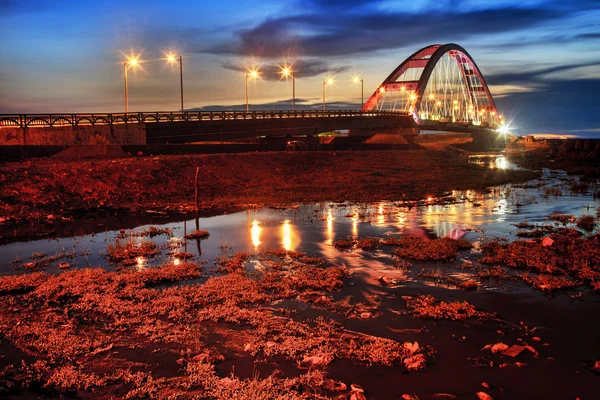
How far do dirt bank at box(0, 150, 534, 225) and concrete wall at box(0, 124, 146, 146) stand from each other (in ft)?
27.1

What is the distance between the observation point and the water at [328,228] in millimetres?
16578

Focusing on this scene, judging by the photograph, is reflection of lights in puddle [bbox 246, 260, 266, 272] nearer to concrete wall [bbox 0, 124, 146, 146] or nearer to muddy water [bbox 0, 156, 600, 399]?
muddy water [bbox 0, 156, 600, 399]

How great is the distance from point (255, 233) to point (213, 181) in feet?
50.8

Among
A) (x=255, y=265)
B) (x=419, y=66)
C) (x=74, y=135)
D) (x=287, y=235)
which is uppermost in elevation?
(x=419, y=66)

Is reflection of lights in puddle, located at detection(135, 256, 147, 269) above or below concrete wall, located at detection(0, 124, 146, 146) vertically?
below

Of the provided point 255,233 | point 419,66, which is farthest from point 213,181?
point 419,66

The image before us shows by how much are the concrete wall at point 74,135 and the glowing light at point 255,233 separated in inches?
1134

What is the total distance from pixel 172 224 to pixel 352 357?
51.3 feet

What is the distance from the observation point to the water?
1658 centimetres

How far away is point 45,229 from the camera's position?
21406 millimetres

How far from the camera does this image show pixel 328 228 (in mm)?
21438

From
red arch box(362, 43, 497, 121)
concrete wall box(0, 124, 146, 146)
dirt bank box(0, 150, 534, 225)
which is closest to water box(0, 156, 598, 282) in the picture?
dirt bank box(0, 150, 534, 225)

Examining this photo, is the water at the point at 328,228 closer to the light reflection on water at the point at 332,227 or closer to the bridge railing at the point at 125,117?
the light reflection on water at the point at 332,227

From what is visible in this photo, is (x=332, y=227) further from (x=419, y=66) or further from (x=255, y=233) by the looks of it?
(x=419, y=66)
